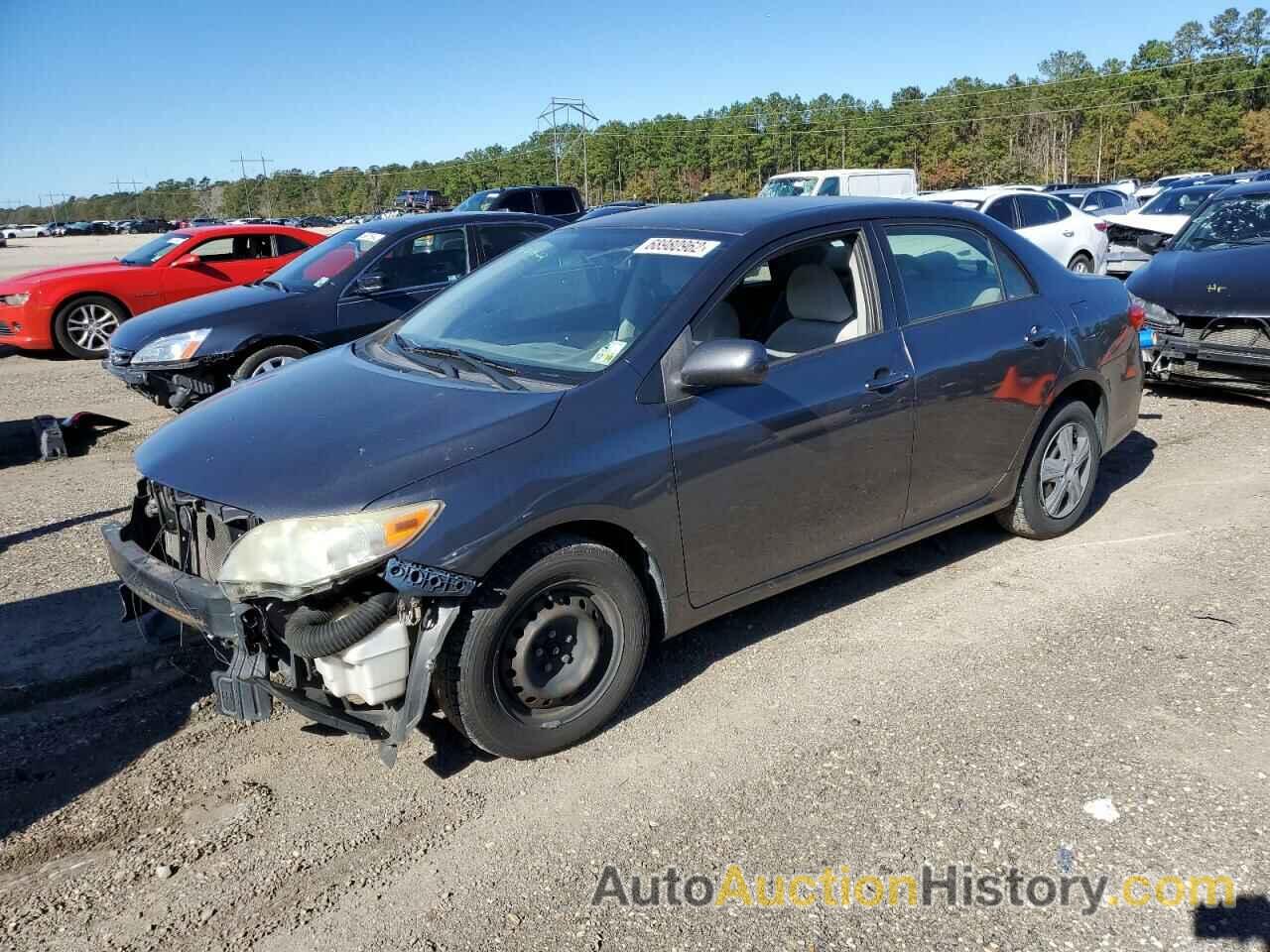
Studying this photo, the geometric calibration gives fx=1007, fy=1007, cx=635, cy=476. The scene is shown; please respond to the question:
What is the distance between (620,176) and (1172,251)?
343 ft

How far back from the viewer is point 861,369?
406cm

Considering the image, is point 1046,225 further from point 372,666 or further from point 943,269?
point 372,666

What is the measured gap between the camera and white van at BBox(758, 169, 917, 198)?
19750mm

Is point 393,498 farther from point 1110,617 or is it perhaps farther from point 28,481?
point 28,481

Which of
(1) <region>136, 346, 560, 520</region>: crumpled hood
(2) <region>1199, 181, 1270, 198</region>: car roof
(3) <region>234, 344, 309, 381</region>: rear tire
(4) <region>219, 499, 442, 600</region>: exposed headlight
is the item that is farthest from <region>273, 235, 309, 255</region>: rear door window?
(4) <region>219, 499, 442, 600</region>: exposed headlight

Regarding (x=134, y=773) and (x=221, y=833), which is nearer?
(x=221, y=833)

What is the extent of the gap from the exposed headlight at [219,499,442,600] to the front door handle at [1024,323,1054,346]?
3.12 m

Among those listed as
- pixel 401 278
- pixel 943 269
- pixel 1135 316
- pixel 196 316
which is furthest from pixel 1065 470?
pixel 196 316

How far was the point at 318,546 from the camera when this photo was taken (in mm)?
2918

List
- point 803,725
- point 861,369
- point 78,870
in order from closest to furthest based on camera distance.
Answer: point 78,870 → point 803,725 → point 861,369

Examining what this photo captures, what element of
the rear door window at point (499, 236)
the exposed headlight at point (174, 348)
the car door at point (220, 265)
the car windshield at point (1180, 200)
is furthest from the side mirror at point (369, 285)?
the car windshield at point (1180, 200)

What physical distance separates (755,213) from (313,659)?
2.51 metres

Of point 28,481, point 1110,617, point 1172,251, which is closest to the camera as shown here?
point 1110,617

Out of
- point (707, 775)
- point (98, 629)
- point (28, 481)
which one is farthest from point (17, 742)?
point (28, 481)
